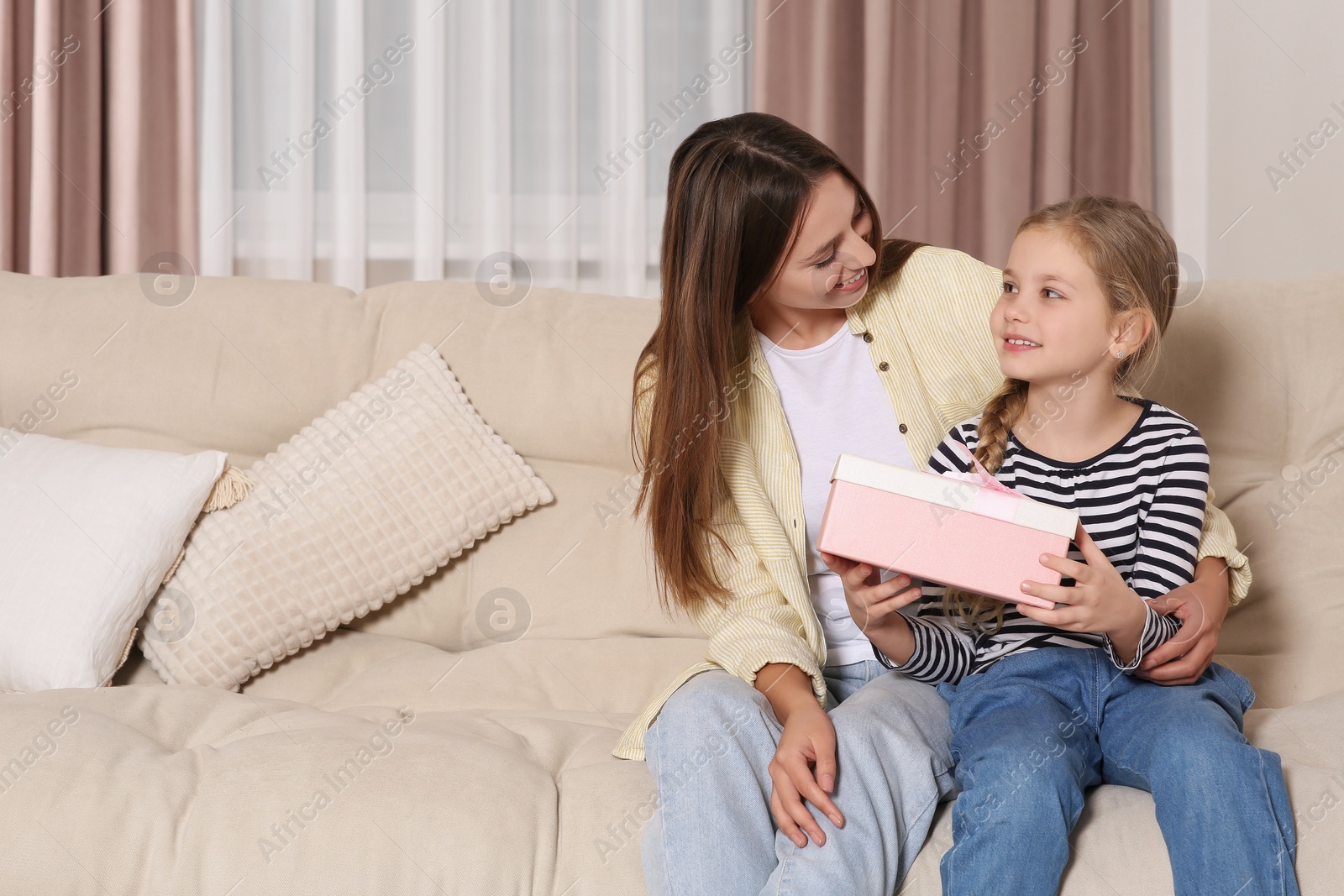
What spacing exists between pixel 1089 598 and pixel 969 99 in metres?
1.60

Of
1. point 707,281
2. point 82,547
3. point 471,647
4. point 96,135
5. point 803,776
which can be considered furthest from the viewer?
point 96,135

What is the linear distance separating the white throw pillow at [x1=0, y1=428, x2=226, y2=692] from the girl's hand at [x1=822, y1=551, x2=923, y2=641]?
2.72ft

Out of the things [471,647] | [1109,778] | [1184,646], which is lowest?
[471,647]

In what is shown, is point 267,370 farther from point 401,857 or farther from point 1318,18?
point 1318,18

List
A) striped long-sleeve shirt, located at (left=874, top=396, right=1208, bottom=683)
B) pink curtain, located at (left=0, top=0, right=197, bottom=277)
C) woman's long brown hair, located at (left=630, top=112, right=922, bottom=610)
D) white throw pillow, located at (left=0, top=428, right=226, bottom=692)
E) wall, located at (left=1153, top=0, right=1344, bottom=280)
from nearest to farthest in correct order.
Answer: striped long-sleeve shirt, located at (left=874, top=396, right=1208, bottom=683) → woman's long brown hair, located at (left=630, top=112, right=922, bottom=610) → white throw pillow, located at (left=0, top=428, right=226, bottom=692) → wall, located at (left=1153, top=0, right=1344, bottom=280) → pink curtain, located at (left=0, top=0, right=197, bottom=277)

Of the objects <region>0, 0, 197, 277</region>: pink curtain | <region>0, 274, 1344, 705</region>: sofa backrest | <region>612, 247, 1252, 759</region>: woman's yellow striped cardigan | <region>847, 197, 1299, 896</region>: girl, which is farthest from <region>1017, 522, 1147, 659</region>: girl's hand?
<region>0, 0, 197, 277</region>: pink curtain

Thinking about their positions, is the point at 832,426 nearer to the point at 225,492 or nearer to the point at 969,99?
the point at 225,492

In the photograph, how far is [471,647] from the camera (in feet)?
4.63

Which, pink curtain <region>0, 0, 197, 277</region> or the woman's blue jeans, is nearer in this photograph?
the woman's blue jeans

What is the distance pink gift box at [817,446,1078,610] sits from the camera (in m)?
0.84

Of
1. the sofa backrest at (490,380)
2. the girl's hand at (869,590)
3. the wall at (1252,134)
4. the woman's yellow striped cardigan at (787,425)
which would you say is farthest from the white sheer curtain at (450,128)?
the girl's hand at (869,590)

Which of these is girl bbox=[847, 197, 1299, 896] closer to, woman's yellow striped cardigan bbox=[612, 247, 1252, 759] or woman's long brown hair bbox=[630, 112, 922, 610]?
woman's yellow striped cardigan bbox=[612, 247, 1252, 759]

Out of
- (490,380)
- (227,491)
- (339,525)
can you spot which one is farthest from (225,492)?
(490,380)

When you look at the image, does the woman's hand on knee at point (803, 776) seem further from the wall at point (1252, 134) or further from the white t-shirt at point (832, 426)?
the wall at point (1252, 134)
